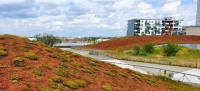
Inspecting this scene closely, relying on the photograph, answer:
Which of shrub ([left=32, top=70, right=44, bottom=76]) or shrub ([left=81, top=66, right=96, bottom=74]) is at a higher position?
shrub ([left=32, top=70, right=44, bottom=76])

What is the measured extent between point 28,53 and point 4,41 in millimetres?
2597

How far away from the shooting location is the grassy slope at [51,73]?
12578mm

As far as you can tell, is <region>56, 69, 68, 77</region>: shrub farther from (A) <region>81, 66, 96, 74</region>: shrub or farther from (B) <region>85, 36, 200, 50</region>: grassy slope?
(B) <region>85, 36, 200, 50</region>: grassy slope

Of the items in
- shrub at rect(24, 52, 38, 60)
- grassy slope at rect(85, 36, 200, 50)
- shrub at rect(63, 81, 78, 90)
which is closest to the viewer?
shrub at rect(63, 81, 78, 90)

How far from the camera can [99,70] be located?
18.5 metres

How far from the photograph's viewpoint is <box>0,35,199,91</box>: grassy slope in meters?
12.6

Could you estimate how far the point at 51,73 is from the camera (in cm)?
1428

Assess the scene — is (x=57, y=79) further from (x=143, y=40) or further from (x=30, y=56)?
(x=143, y=40)

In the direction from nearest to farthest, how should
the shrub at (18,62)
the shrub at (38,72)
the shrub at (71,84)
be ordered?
the shrub at (38,72) → the shrub at (71,84) → the shrub at (18,62)

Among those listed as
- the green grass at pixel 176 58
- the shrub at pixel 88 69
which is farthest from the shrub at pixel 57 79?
the green grass at pixel 176 58

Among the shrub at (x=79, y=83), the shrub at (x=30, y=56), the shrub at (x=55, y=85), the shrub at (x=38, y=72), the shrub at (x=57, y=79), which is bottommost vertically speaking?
the shrub at (x=79, y=83)

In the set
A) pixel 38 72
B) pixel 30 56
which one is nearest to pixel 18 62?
pixel 30 56

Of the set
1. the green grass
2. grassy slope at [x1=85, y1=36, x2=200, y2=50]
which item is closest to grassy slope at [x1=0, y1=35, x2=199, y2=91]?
the green grass

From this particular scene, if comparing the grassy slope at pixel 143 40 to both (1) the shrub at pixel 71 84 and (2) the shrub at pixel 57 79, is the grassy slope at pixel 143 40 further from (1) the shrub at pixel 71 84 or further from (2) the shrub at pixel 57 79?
(2) the shrub at pixel 57 79
